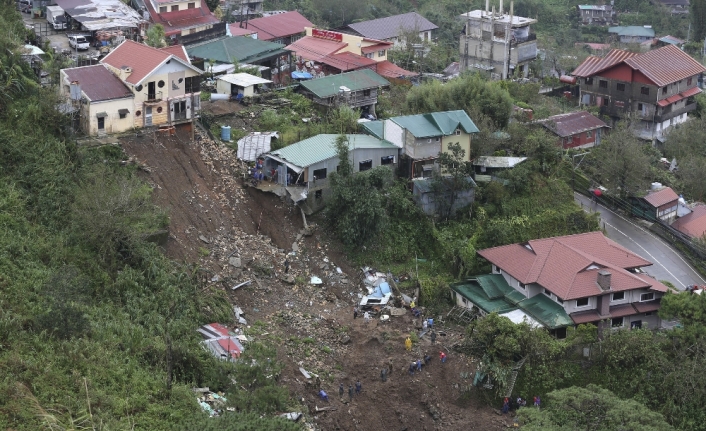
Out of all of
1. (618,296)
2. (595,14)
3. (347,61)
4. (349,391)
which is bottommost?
(349,391)

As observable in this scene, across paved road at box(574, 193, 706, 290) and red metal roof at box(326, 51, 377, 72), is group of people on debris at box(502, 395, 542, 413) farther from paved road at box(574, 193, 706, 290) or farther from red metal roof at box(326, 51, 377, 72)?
red metal roof at box(326, 51, 377, 72)

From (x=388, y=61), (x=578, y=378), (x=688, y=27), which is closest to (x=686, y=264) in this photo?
(x=578, y=378)

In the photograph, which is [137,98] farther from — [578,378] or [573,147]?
[573,147]

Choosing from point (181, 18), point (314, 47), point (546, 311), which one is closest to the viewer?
point (546, 311)

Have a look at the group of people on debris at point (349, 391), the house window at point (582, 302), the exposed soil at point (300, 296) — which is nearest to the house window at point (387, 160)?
the exposed soil at point (300, 296)

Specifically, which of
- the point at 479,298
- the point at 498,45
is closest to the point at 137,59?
the point at 479,298

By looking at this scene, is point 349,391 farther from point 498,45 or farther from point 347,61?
point 498,45
